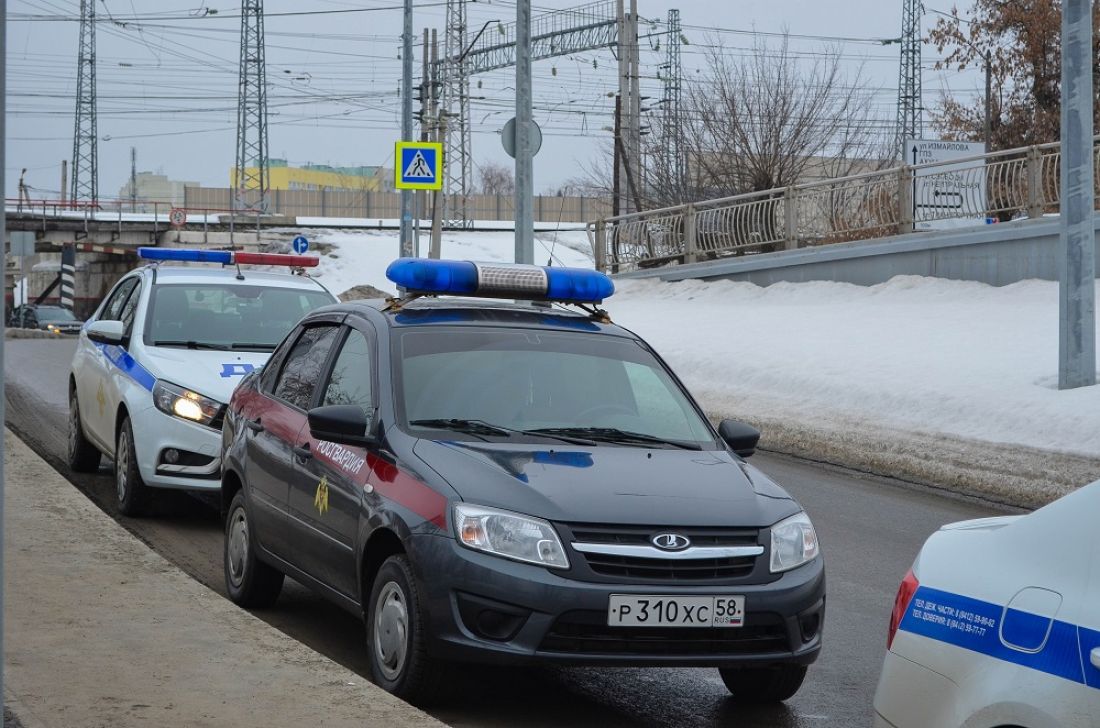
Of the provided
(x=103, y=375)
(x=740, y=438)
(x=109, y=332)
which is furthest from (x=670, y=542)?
(x=103, y=375)

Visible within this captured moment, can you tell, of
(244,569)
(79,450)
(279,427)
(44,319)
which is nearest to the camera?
(279,427)

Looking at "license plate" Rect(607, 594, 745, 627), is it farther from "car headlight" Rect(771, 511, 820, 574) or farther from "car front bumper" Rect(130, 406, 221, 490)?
"car front bumper" Rect(130, 406, 221, 490)

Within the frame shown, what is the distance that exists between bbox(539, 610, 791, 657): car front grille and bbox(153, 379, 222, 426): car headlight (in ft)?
16.2

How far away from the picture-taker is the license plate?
203 inches

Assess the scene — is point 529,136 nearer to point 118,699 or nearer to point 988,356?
point 988,356

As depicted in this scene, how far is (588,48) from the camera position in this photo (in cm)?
5122

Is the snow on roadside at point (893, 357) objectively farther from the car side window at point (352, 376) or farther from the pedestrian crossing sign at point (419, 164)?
the car side window at point (352, 376)

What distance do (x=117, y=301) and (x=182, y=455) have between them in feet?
9.17

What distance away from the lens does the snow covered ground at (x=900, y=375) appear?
12922mm

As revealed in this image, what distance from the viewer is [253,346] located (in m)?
10.7

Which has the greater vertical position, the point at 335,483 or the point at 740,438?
the point at 740,438

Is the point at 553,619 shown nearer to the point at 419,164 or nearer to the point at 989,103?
the point at 419,164

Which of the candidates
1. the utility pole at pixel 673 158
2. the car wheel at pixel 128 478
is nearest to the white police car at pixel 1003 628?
the car wheel at pixel 128 478

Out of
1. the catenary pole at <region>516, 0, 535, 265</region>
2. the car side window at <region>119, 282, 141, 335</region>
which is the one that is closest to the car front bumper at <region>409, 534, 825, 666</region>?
the car side window at <region>119, 282, 141, 335</region>
